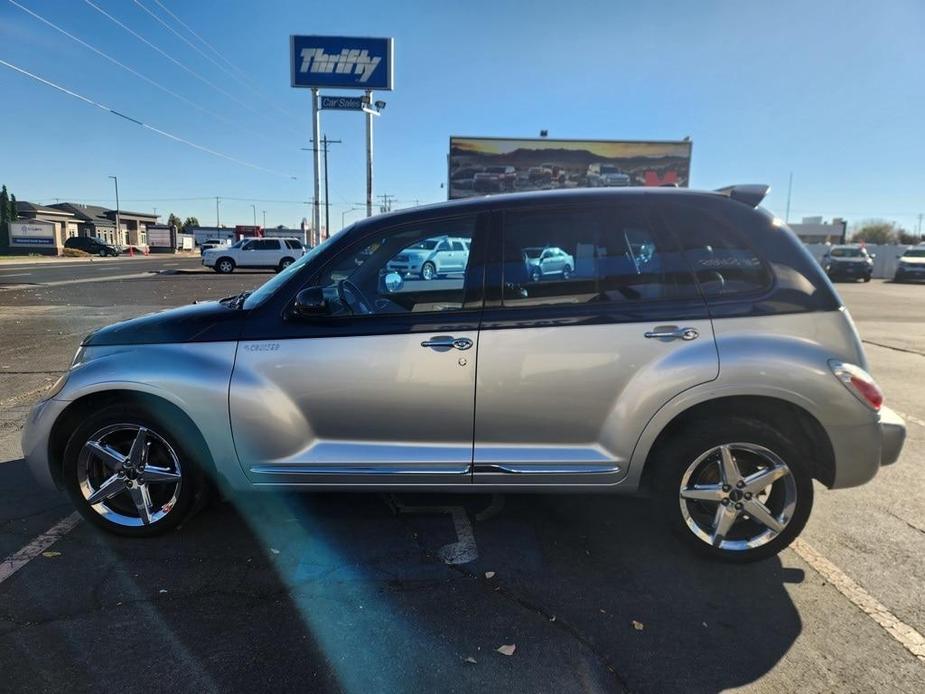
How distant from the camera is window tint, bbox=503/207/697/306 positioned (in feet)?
9.93

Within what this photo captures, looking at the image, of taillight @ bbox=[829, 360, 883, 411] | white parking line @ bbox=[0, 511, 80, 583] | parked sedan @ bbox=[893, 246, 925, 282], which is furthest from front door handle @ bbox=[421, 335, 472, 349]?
parked sedan @ bbox=[893, 246, 925, 282]

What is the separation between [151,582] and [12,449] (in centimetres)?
271

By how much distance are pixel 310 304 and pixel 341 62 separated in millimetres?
29675

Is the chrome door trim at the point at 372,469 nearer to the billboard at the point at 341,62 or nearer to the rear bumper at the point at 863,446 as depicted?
the rear bumper at the point at 863,446

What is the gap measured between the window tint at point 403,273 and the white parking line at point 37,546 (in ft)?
6.93

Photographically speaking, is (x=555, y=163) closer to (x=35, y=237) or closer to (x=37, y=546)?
(x=37, y=546)

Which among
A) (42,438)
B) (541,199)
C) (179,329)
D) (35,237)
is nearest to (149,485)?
(42,438)

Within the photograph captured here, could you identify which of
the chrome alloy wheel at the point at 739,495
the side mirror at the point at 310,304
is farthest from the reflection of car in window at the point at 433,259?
the chrome alloy wheel at the point at 739,495

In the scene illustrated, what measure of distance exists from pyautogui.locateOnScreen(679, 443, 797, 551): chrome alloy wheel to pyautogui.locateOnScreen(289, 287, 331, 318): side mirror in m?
2.09

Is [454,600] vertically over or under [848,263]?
under

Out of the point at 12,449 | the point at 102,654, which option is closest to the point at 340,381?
the point at 102,654

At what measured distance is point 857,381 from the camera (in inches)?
113

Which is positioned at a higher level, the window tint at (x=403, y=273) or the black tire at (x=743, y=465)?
the window tint at (x=403, y=273)

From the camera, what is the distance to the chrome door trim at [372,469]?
3061 mm
